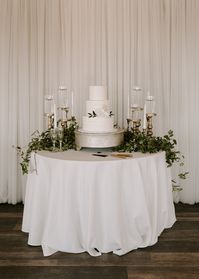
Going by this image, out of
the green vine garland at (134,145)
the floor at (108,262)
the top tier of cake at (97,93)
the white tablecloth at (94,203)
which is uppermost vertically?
the top tier of cake at (97,93)

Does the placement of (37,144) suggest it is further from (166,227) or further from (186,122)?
(186,122)

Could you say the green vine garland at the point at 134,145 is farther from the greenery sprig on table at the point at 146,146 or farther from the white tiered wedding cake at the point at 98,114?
the white tiered wedding cake at the point at 98,114

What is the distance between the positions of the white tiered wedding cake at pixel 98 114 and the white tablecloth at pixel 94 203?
330 millimetres

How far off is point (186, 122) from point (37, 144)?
1785 mm

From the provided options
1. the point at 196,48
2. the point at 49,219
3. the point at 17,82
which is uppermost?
the point at 196,48

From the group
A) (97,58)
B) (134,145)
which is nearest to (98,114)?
(134,145)

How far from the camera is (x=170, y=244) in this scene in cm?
321

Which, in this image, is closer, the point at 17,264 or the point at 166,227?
the point at 17,264

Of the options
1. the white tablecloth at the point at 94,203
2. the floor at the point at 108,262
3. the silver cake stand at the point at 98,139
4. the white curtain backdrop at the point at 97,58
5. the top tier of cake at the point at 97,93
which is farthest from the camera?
the white curtain backdrop at the point at 97,58

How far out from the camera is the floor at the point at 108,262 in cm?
271

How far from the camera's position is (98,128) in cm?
339

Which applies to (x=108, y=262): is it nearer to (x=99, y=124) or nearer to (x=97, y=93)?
(x=99, y=124)

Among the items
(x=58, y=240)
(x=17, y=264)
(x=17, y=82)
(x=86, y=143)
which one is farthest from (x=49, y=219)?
(x=17, y=82)

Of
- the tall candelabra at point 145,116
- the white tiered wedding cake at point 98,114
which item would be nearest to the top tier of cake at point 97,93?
the white tiered wedding cake at point 98,114
